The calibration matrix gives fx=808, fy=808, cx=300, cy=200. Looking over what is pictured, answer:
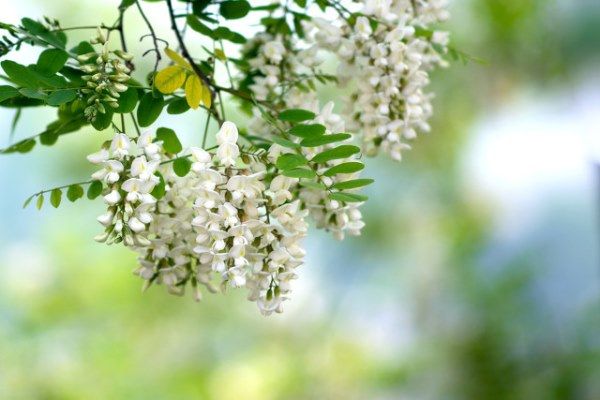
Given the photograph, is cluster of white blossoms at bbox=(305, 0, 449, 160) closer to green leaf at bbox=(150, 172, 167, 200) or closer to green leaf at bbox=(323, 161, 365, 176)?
green leaf at bbox=(323, 161, 365, 176)

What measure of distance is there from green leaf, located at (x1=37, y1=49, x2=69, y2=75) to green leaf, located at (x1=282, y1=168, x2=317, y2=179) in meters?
0.17

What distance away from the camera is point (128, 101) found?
0.53 meters

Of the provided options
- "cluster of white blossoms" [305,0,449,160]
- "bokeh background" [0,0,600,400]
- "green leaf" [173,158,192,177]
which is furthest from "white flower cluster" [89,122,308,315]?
"bokeh background" [0,0,600,400]

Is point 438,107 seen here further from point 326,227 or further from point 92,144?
point 326,227

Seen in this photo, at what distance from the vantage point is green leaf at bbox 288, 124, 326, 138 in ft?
1.77

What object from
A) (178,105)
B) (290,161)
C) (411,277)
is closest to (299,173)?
(290,161)

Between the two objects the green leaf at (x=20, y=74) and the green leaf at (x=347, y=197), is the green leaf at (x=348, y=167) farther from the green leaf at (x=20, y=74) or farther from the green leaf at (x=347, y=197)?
the green leaf at (x=20, y=74)

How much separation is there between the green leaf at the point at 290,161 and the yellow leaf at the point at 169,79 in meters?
0.09

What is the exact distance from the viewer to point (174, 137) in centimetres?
56

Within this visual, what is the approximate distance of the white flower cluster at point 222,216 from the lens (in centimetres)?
49

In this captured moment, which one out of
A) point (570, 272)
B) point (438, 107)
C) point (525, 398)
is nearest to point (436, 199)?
point (438, 107)

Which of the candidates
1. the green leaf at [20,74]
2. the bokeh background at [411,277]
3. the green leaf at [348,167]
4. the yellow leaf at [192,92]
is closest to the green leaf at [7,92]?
the green leaf at [20,74]

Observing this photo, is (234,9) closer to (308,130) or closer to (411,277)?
(308,130)

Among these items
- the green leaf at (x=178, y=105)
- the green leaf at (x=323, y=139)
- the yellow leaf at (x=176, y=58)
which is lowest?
the green leaf at (x=323, y=139)
